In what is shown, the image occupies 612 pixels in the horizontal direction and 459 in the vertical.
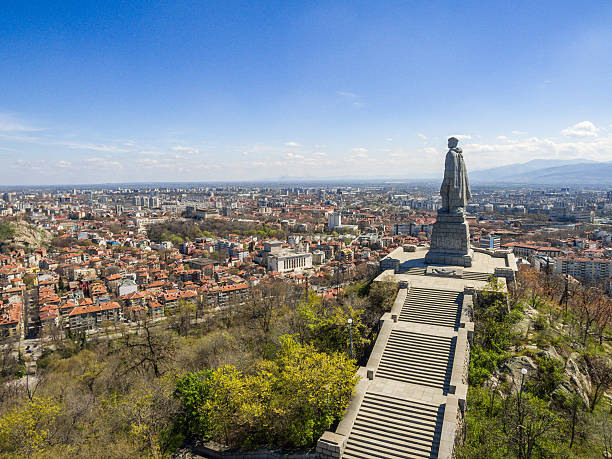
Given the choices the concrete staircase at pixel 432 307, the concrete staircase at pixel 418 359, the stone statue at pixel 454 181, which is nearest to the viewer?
the concrete staircase at pixel 418 359

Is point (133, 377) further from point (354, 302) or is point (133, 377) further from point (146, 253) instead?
point (146, 253)

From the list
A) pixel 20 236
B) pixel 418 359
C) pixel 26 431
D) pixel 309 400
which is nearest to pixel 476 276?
pixel 418 359

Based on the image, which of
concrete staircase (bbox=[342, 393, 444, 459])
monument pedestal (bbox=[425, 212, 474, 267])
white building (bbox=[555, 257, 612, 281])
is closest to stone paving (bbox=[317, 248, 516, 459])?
concrete staircase (bbox=[342, 393, 444, 459])

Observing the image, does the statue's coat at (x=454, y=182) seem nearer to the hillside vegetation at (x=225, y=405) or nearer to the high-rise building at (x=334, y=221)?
the hillside vegetation at (x=225, y=405)

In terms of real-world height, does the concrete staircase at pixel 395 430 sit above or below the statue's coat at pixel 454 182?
below

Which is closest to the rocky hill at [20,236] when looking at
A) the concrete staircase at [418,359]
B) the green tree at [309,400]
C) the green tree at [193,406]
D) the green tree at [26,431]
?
the green tree at [26,431]

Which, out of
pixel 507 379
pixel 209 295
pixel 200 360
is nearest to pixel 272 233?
pixel 209 295

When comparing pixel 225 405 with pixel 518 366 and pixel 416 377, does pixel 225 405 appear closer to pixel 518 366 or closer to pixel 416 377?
pixel 416 377
